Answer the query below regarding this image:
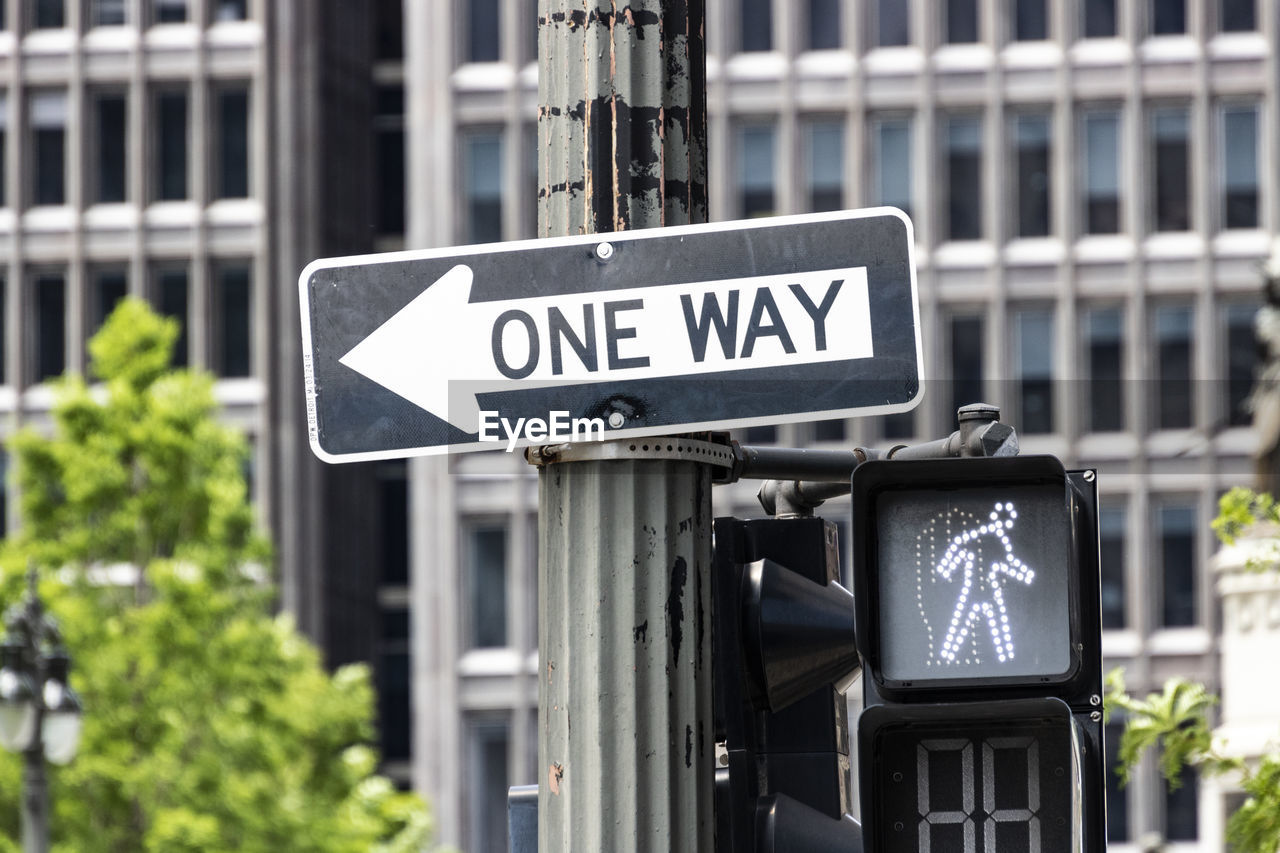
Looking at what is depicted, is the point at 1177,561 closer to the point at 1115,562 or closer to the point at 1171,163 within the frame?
the point at 1115,562

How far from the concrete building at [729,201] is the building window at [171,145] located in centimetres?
6

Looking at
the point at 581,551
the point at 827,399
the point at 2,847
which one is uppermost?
the point at 827,399

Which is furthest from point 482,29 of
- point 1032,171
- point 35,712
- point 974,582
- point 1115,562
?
point 974,582

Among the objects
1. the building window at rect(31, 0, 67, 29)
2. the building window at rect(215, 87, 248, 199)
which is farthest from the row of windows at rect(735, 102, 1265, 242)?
the building window at rect(31, 0, 67, 29)

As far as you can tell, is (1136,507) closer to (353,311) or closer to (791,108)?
(791,108)

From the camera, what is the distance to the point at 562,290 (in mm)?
3480

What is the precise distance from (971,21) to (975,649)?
42.1 m

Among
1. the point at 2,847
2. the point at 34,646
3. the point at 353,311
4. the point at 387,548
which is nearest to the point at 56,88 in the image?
the point at 387,548

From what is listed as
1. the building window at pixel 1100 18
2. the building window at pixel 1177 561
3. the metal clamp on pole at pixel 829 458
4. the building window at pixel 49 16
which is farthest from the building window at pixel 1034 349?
the metal clamp on pole at pixel 829 458

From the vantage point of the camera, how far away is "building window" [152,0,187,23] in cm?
4606

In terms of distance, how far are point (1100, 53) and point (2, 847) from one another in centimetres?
2808

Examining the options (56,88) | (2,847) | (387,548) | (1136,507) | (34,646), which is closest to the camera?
(34,646)

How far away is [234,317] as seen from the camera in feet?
150

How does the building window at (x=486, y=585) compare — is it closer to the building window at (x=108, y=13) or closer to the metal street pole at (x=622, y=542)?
the building window at (x=108, y=13)
